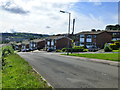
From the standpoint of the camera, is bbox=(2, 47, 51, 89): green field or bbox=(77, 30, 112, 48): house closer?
bbox=(2, 47, 51, 89): green field

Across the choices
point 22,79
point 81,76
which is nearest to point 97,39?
point 81,76

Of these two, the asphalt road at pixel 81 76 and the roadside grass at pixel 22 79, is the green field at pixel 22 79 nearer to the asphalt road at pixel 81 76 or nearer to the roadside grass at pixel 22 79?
the roadside grass at pixel 22 79

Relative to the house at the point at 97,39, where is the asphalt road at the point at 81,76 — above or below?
below

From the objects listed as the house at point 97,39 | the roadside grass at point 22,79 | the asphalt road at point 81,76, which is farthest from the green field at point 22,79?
the house at point 97,39

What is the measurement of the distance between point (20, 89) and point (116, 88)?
3.80 meters

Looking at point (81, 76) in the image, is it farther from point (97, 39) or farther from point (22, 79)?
point (97, 39)

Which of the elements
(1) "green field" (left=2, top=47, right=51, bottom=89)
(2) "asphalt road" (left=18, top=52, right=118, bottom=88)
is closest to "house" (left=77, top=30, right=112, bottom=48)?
(2) "asphalt road" (left=18, top=52, right=118, bottom=88)

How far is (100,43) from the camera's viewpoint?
252 feet

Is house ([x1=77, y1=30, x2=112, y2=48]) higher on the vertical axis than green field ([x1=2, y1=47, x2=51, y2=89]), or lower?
higher

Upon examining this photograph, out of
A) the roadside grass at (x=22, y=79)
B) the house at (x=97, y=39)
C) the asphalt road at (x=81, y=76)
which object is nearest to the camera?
the roadside grass at (x=22, y=79)

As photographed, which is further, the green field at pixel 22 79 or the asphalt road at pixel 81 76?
Result: the asphalt road at pixel 81 76

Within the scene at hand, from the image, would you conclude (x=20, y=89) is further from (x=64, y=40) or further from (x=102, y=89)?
(x=64, y=40)

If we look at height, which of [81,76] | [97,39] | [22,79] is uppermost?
[97,39]

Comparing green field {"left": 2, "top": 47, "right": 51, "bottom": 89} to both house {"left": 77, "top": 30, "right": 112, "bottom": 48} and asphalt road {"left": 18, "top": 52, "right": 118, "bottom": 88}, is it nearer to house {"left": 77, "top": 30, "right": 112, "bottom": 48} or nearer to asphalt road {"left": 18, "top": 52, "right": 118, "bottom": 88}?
asphalt road {"left": 18, "top": 52, "right": 118, "bottom": 88}
